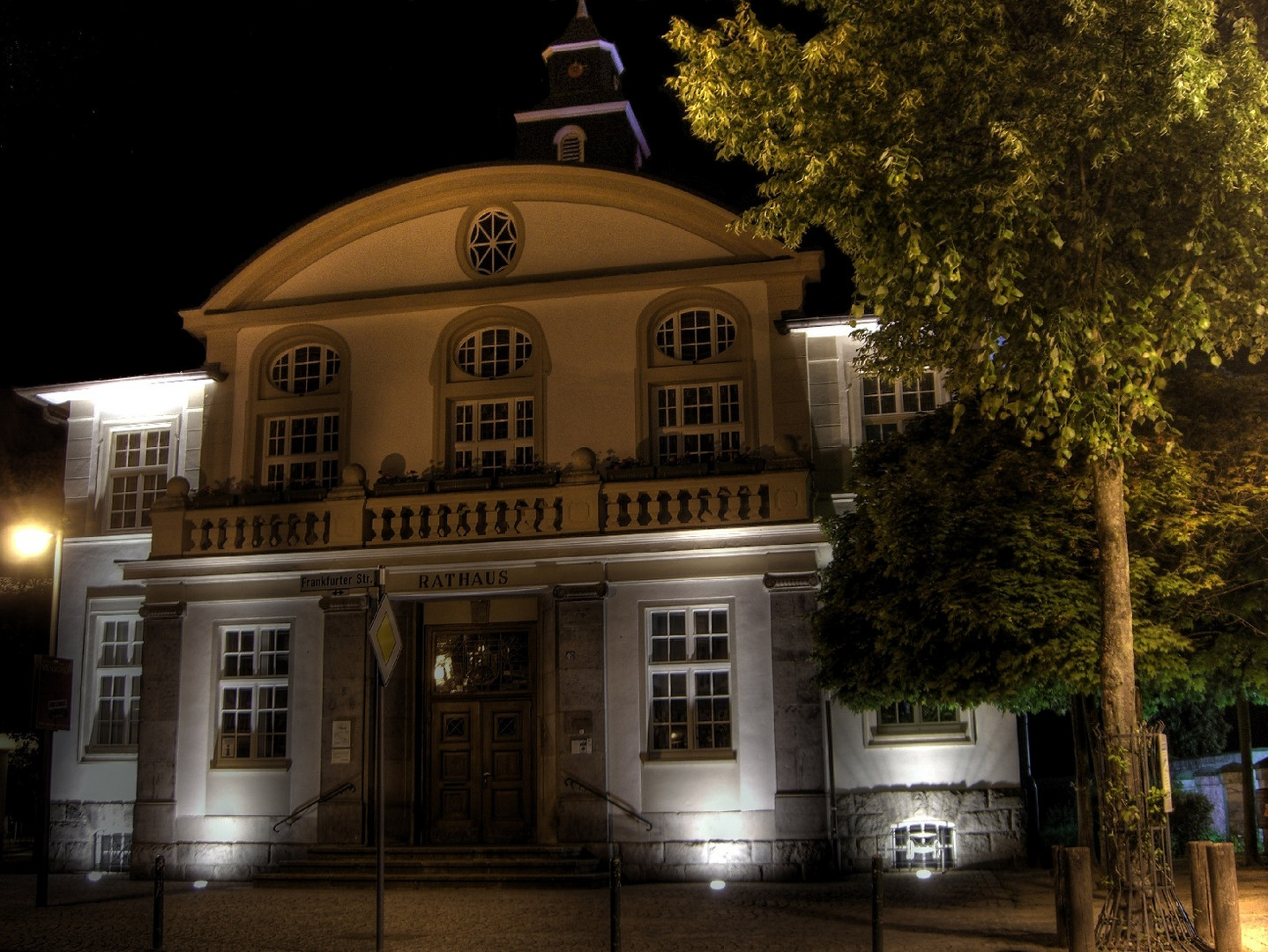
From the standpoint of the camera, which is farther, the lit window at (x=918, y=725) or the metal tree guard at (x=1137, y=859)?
the lit window at (x=918, y=725)

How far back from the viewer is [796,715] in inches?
760

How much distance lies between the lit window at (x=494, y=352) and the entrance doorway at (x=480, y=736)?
444 centimetres

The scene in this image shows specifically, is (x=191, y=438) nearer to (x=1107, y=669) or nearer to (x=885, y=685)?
(x=885, y=685)

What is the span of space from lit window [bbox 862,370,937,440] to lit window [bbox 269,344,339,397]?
9.13m

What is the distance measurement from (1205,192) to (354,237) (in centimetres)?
1516

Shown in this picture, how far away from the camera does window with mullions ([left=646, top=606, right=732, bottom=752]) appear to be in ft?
65.2

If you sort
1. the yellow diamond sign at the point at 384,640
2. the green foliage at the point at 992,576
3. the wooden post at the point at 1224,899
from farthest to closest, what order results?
the green foliage at the point at 992,576, the yellow diamond sign at the point at 384,640, the wooden post at the point at 1224,899

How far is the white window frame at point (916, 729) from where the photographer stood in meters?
19.9

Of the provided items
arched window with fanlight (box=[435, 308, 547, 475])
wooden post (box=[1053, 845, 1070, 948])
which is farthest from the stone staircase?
wooden post (box=[1053, 845, 1070, 948])

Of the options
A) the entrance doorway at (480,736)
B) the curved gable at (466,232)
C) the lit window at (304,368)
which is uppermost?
the curved gable at (466,232)

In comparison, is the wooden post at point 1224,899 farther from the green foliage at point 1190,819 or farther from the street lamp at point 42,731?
the street lamp at point 42,731

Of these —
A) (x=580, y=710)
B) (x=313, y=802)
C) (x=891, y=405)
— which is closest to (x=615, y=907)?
(x=580, y=710)

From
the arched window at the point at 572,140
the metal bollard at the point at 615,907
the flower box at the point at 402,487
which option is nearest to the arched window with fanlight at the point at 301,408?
the flower box at the point at 402,487

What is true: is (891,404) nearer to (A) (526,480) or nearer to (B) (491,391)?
(A) (526,480)
